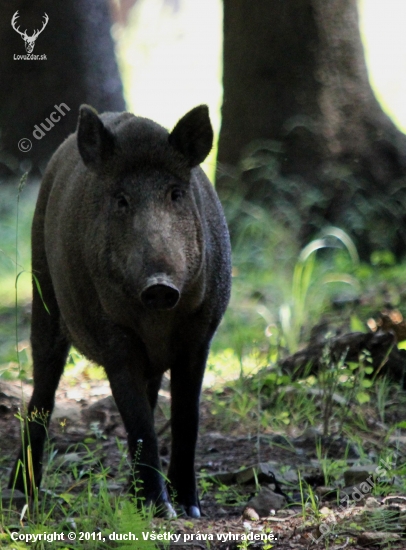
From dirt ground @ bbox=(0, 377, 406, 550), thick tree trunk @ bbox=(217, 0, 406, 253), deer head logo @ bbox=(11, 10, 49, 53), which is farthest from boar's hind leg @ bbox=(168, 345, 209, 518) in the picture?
deer head logo @ bbox=(11, 10, 49, 53)

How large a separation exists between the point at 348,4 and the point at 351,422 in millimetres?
5122

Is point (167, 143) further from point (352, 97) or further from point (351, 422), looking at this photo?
point (352, 97)

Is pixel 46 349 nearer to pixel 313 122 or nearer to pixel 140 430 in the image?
pixel 140 430

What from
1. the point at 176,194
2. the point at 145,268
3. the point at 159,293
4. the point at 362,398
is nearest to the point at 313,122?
the point at 362,398

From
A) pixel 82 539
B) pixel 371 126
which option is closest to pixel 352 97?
pixel 371 126

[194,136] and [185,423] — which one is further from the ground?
[194,136]

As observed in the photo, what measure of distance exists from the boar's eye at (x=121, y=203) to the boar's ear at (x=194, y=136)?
0.35 meters

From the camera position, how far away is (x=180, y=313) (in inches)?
168

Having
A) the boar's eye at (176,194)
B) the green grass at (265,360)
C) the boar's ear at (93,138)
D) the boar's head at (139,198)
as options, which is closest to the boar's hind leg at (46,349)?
the green grass at (265,360)

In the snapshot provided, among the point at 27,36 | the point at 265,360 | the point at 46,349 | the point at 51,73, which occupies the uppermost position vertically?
the point at 27,36

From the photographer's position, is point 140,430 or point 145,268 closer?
point 145,268

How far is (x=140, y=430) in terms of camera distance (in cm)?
412

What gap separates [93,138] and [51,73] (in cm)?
660

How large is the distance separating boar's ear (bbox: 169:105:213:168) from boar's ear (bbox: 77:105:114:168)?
29 centimetres
